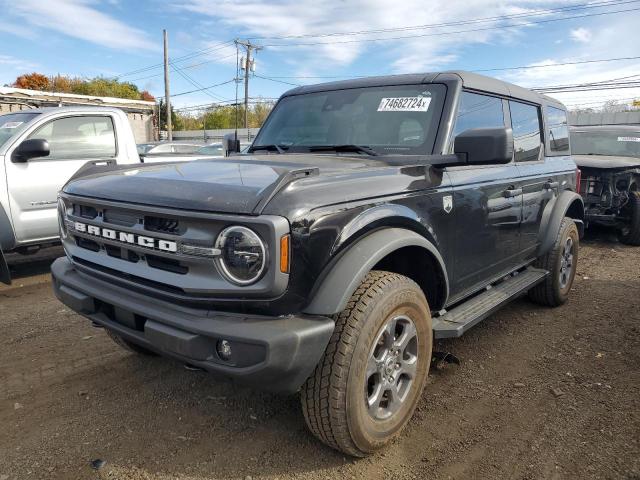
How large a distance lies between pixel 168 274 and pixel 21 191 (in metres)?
4.27

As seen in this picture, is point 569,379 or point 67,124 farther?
point 67,124

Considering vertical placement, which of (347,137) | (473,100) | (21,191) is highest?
(473,100)

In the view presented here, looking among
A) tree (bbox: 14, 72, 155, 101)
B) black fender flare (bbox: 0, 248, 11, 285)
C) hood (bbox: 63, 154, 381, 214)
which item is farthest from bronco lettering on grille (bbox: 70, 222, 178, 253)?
tree (bbox: 14, 72, 155, 101)

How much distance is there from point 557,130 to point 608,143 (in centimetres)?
537

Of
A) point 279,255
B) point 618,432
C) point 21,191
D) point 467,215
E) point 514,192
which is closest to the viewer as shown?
point 279,255

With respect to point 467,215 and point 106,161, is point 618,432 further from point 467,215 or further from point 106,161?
point 106,161

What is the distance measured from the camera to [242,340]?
1.91 m

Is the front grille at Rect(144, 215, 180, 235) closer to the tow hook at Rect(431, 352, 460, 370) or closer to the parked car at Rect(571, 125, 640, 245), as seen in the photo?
the tow hook at Rect(431, 352, 460, 370)

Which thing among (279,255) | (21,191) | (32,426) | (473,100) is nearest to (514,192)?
(473,100)

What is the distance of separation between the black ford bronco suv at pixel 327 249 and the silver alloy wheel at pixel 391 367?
0.01 metres

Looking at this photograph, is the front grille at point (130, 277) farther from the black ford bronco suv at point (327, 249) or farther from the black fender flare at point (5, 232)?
the black fender flare at point (5, 232)

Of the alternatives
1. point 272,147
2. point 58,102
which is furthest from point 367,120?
point 58,102

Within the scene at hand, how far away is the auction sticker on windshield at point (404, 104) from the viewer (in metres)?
3.20

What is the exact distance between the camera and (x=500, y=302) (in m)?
3.45
